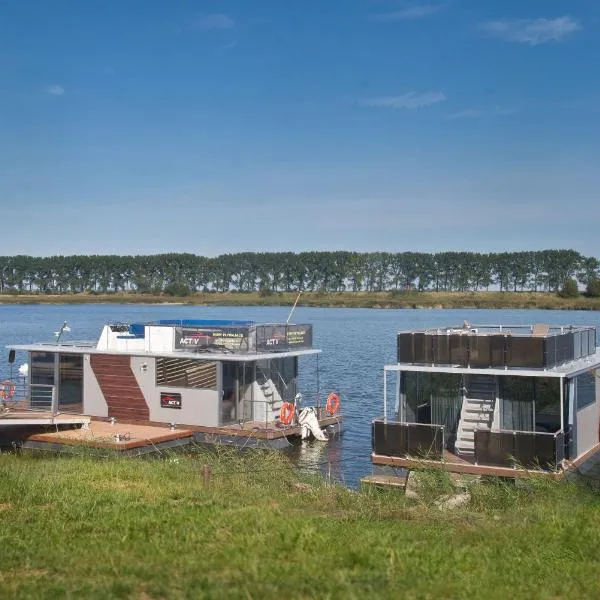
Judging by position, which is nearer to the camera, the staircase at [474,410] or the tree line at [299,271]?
the staircase at [474,410]

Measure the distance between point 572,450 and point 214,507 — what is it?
31.3ft

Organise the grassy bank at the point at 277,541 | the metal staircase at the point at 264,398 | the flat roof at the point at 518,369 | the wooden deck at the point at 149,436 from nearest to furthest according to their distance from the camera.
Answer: the grassy bank at the point at 277,541 → the flat roof at the point at 518,369 → the wooden deck at the point at 149,436 → the metal staircase at the point at 264,398

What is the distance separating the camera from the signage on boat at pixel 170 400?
24609mm

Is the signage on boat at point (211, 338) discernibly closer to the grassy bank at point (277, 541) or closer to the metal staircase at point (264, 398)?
the metal staircase at point (264, 398)

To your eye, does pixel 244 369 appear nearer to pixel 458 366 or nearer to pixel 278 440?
pixel 278 440

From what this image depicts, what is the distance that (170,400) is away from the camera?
2475 cm

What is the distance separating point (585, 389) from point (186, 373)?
11.3 metres

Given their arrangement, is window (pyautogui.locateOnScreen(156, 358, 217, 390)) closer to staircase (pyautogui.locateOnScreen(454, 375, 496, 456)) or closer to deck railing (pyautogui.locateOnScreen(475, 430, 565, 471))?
staircase (pyautogui.locateOnScreen(454, 375, 496, 456))

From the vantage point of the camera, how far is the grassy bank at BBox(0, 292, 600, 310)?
12929 centimetres

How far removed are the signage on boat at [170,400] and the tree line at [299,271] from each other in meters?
138

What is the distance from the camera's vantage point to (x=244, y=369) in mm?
24219

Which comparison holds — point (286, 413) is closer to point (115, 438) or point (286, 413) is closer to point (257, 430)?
point (257, 430)

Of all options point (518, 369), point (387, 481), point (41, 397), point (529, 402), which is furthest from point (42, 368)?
point (529, 402)

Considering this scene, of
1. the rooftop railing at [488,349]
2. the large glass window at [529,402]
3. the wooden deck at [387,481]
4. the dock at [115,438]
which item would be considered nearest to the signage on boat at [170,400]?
the dock at [115,438]
